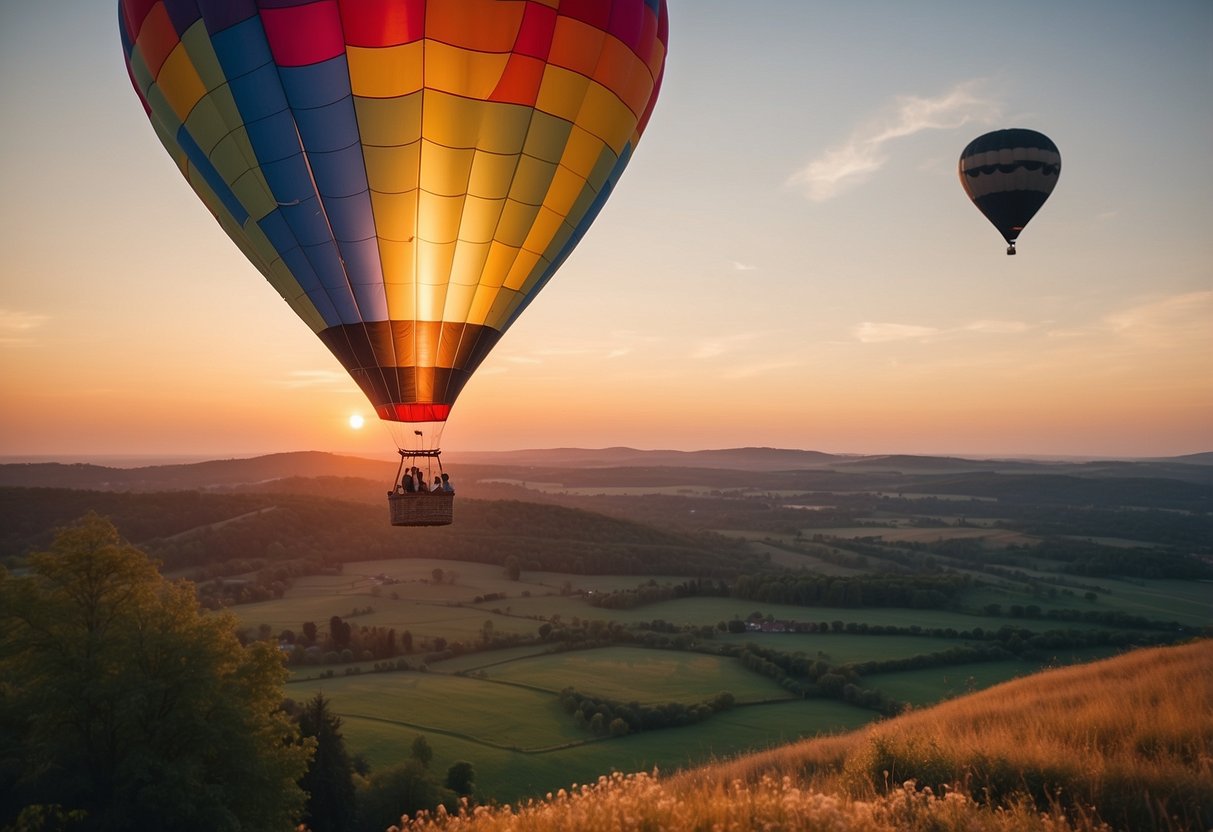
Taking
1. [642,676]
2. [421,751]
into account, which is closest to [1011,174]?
[421,751]

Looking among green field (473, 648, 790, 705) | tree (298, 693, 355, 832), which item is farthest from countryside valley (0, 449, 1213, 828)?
tree (298, 693, 355, 832)

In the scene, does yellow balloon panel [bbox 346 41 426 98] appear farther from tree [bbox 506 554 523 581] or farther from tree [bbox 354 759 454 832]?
tree [bbox 506 554 523 581]

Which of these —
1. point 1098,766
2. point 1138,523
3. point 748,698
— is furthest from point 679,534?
point 1098,766

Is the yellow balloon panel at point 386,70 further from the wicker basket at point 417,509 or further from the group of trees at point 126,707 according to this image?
the group of trees at point 126,707

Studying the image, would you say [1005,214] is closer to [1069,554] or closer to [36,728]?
[36,728]

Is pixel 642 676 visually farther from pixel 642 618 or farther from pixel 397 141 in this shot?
pixel 397 141

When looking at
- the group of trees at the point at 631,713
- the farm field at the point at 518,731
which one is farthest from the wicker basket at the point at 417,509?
the group of trees at the point at 631,713
